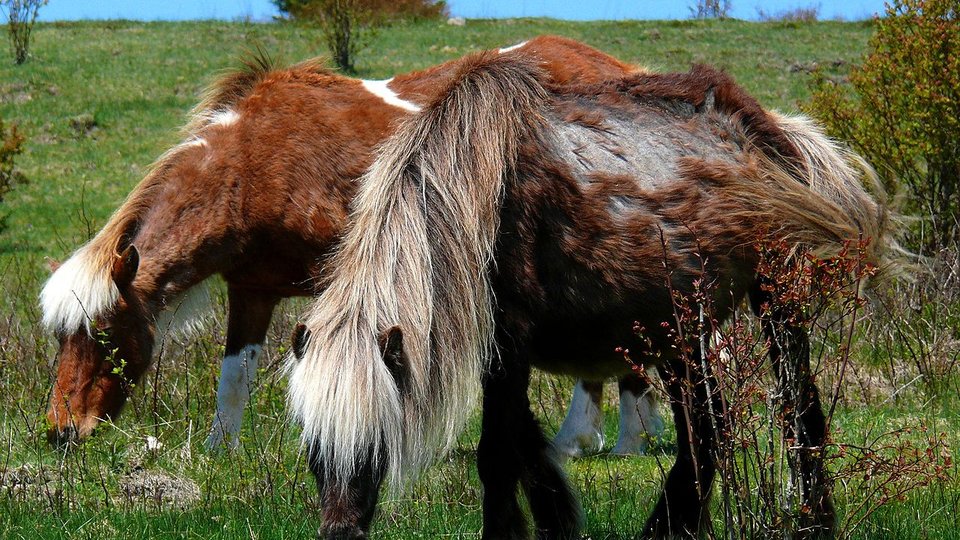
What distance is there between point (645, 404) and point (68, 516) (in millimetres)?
3419

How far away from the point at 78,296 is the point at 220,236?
78cm

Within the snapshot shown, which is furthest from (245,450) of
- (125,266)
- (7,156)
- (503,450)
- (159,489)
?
(7,156)

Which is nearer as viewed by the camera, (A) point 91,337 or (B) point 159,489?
(B) point 159,489

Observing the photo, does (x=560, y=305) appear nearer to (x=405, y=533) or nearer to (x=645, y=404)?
(x=405, y=533)

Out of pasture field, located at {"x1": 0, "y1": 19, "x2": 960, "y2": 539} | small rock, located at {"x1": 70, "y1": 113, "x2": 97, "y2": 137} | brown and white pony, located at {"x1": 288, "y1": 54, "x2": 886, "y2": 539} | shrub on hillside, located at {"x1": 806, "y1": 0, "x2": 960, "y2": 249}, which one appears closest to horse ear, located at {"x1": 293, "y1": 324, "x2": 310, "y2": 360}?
brown and white pony, located at {"x1": 288, "y1": 54, "x2": 886, "y2": 539}

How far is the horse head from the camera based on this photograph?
5.59 m

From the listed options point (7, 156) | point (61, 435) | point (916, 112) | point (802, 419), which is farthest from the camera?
point (7, 156)

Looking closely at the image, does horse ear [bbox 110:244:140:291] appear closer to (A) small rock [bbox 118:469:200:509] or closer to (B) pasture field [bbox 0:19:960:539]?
(B) pasture field [bbox 0:19:960:539]

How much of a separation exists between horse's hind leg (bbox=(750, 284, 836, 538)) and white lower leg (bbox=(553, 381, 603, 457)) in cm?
237

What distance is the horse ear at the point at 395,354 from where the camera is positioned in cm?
321

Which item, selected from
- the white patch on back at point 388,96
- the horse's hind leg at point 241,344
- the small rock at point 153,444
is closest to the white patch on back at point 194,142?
the horse's hind leg at point 241,344

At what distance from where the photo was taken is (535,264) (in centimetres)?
365

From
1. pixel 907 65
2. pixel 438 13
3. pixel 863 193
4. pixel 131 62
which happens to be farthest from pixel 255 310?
pixel 438 13

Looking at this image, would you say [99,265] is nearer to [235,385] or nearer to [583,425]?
[235,385]
